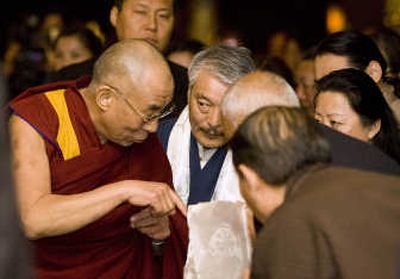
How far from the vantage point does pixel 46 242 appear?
322 cm

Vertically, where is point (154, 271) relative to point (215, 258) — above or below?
below

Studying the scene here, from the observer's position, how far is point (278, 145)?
2359 millimetres

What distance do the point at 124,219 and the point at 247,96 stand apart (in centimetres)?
68

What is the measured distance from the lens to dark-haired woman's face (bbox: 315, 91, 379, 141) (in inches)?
135

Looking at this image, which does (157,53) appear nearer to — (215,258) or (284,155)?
(215,258)

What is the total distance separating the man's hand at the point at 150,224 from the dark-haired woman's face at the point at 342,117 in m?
0.65

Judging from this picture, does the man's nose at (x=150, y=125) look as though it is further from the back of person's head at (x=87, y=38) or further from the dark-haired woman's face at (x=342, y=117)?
the back of person's head at (x=87, y=38)

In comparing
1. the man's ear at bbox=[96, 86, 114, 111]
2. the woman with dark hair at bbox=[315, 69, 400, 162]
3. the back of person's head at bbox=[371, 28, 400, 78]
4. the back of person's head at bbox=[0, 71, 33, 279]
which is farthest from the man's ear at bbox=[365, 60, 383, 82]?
the back of person's head at bbox=[0, 71, 33, 279]

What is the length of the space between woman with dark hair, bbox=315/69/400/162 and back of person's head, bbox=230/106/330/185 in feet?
3.36

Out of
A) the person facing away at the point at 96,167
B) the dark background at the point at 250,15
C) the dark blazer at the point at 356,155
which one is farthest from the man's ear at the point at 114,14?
the dark background at the point at 250,15

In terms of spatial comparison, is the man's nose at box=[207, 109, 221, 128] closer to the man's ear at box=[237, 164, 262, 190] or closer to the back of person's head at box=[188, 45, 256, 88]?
the back of person's head at box=[188, 45, 256, 88]

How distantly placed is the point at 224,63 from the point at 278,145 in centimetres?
110

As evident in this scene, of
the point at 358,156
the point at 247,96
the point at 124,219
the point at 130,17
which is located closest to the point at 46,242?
the point at 124,219

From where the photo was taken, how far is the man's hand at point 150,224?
128 inches
